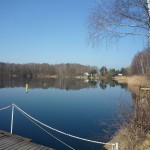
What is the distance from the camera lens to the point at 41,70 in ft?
485

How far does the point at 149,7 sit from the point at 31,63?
154190mm

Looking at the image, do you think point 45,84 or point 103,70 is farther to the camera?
point 103,70

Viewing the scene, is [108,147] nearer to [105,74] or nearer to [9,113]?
[9,113]

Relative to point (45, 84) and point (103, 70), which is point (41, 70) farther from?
point (45, 84)

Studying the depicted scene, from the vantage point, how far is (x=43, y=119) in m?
18.5

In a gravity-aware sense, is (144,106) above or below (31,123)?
above

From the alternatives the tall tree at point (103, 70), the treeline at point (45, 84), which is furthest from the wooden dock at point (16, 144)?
the tall tree at point (103, 70)

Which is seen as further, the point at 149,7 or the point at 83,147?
the point at 83,147

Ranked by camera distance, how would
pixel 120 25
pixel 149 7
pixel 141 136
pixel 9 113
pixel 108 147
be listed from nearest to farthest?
pixel 149 7 → pixel 120 25 → pixel 141 136 → pixel 108 147 → pixel 9 113

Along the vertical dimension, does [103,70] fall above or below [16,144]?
above

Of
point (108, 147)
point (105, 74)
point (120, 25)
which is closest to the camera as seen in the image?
point (120, 25)

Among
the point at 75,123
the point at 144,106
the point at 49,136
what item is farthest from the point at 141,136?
the point at 75,123

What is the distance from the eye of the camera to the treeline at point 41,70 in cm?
13688

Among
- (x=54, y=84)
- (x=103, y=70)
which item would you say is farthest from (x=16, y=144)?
(x=103, y=70)
